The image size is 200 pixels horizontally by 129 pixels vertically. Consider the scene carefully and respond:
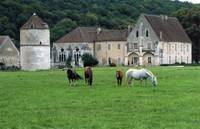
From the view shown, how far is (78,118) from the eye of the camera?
56.1ft

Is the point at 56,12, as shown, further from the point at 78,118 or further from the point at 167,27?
the point at 78,118

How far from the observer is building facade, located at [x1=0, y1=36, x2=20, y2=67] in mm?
104375

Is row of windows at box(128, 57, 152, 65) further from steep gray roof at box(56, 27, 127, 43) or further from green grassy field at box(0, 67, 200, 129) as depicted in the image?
green grassy field at box(0, 67, 200, 129)

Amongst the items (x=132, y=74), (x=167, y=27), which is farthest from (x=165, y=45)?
(x=132, y=74)

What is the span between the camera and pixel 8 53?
106 metres

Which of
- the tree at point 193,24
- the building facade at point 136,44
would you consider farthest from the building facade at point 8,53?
the tree at point 193,24

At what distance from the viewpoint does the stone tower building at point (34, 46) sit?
85562mm

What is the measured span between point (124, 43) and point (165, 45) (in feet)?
24.6

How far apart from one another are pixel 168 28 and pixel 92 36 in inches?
540

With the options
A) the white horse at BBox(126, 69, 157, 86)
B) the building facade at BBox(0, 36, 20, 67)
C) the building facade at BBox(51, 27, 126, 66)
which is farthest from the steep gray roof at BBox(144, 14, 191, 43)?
the white horse at BBox(126, 69, 157, 86)

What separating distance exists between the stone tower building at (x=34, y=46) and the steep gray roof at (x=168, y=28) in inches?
884

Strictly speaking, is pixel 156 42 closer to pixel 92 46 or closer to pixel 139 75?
pixel 92 46

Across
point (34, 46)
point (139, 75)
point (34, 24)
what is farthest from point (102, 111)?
point (34, 24)

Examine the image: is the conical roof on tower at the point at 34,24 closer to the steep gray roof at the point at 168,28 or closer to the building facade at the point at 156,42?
the building facade at the point at 156,42
